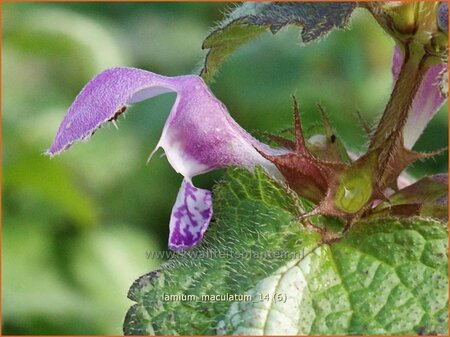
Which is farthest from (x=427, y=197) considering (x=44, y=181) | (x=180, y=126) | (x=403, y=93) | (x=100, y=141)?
(x=100, y=141)

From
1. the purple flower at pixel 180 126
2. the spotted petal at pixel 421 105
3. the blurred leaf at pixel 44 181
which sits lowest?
the purple flower at pixel 180 126

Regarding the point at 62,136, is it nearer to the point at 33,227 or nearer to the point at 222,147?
the point at 222,147

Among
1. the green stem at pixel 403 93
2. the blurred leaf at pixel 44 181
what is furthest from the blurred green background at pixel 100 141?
the green stem at pixel 403 93

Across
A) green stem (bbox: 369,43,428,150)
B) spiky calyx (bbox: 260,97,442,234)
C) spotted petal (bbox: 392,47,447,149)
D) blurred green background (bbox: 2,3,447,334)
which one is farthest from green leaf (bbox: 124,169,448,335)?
blurred green background (bbox: 2,3,447,334)

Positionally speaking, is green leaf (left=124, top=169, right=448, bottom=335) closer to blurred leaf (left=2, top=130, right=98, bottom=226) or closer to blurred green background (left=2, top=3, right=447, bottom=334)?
blurred green background (left=2, top=3, right=447, bottom=334)

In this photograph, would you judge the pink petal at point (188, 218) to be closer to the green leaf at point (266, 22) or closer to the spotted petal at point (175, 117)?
the spotted petal at point (175, 117)
